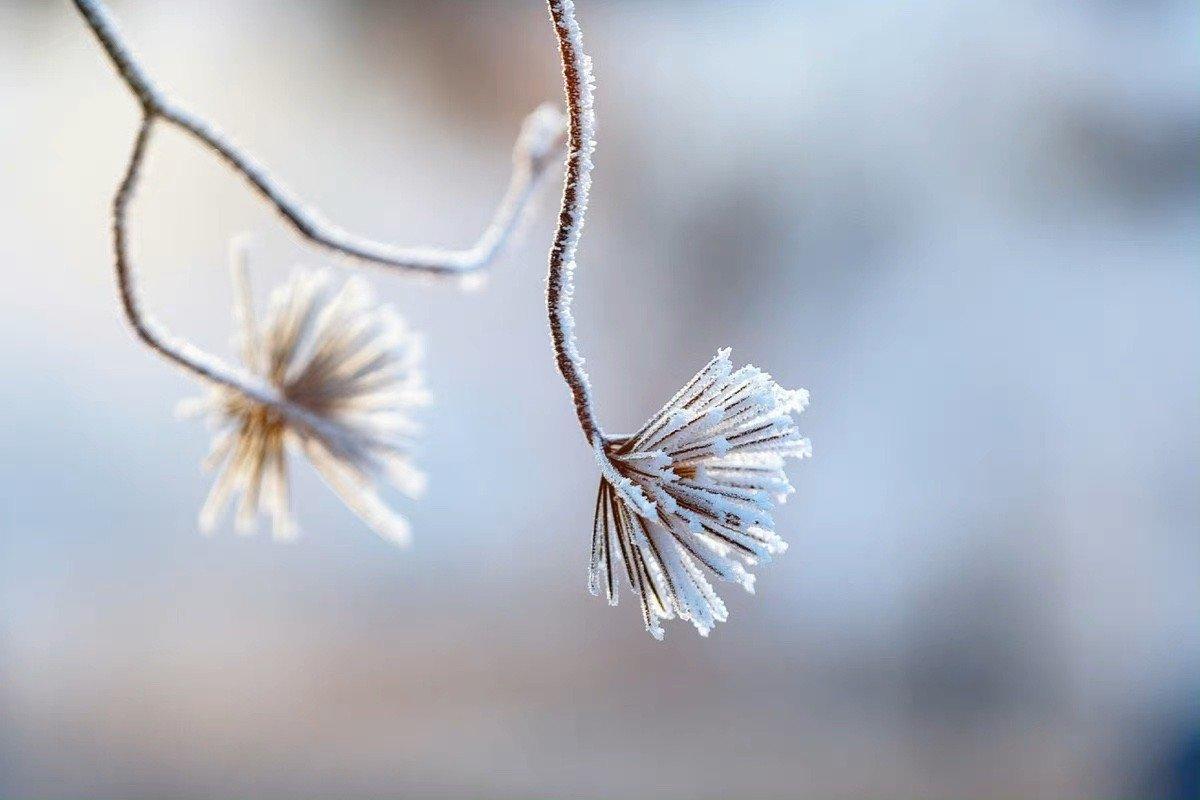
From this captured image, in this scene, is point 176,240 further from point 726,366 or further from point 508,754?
point 726,366

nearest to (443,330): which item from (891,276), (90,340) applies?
(90,340)

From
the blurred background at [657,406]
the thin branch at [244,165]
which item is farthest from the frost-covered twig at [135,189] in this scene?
the blurred background at [657,406]

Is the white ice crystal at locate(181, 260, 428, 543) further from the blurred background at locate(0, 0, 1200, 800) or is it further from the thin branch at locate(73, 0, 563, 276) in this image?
the blurred background at locate(0, 0, 1200, 800)

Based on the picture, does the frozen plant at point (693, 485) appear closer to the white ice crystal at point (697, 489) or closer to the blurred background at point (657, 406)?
the white ice crystal at point (697, 489)

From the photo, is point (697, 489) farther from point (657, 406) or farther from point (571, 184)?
point (657, 406)

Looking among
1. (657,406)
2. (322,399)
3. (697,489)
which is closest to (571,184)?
(697,489)

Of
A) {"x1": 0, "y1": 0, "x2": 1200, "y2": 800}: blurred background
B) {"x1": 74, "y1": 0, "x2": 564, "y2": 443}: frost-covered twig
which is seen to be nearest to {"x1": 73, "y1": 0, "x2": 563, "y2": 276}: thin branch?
{"x1": 74, "y1": 0, "x2": 564, "y2": 443}: frost-covered twig
